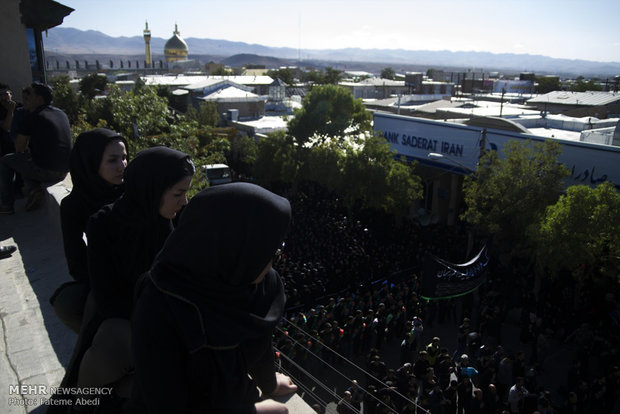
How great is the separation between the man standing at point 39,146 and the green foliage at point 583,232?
32.4 feet

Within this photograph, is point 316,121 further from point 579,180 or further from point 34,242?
point 34,242

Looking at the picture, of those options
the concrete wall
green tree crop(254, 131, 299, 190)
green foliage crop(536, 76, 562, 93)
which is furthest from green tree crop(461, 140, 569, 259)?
green foliage crop(536, 76, 562, 93)

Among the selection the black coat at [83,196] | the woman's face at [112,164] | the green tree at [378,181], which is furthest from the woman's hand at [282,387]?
the green tree at [378,181]

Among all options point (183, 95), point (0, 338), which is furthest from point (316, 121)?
point (0, 338)

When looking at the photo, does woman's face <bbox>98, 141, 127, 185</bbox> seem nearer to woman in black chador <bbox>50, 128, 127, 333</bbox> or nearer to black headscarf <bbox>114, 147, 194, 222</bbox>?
woman in black chador <bbox>50, 128, 127, 333</bbox>

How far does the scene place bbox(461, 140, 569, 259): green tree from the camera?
12234mm

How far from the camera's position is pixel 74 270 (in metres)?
2.57

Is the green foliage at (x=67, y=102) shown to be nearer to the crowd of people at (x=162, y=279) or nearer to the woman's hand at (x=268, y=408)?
the crowd of people at (x=162, y=279)

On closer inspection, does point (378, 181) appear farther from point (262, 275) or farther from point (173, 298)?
point (173, 298)

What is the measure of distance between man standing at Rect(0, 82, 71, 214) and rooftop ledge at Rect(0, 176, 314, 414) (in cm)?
34

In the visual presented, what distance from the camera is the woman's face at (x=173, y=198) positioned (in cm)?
225

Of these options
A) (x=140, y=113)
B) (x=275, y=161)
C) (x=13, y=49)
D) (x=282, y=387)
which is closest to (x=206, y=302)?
(x=282, y=387)

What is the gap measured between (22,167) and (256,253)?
16.0 ft

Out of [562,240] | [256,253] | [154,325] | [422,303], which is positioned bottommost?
[422,303]
